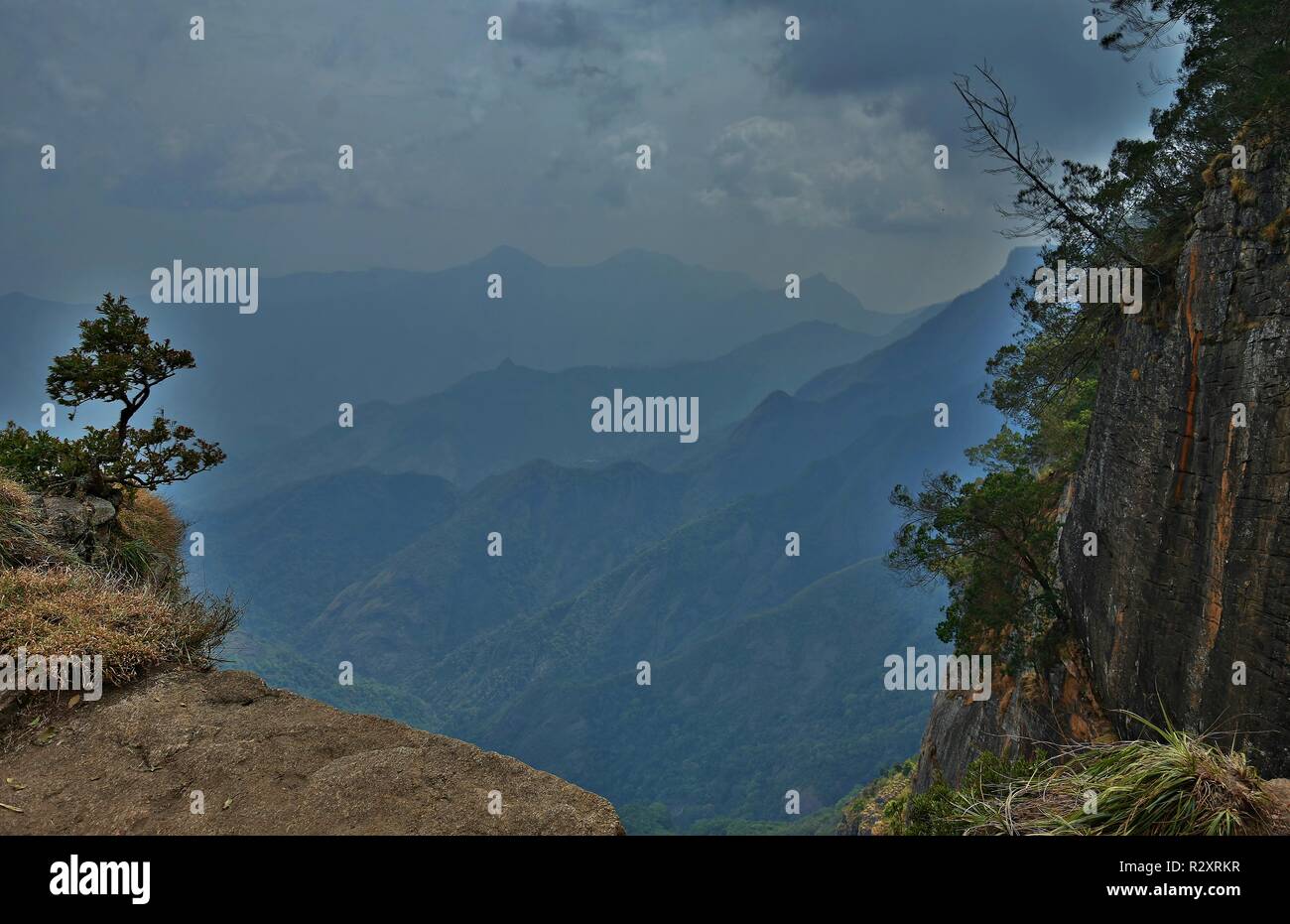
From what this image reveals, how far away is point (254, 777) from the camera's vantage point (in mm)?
6312

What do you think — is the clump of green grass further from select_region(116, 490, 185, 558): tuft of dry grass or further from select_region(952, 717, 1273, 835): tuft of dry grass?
select_region(116, 490, 185, 558): tuft of dry grass

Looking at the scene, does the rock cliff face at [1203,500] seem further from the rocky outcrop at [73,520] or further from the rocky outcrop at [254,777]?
the rocky outcrop at [73,520]

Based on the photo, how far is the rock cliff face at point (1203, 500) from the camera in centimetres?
1160

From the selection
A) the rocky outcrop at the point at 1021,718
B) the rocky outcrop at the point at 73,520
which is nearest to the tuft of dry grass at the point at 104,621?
the rocky outcrop at the point at 73,520

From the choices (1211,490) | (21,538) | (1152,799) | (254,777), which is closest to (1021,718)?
(1211,490)

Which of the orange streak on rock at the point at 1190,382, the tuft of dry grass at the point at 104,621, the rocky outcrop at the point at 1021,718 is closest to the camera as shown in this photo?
the tuft of dry grass at the point at 104,621

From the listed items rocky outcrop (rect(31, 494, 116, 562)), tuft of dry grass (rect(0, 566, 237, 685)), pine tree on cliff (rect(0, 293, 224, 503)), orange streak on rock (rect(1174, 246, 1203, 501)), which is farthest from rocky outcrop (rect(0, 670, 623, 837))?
orange streak on rock (rect(1174, 246, 1203, 501))

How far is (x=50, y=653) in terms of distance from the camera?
730 cm

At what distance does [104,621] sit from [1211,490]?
15617 mm

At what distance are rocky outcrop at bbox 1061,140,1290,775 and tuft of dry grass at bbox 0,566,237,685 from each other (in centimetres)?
1215

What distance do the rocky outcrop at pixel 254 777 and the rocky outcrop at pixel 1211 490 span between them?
9193 millimetres

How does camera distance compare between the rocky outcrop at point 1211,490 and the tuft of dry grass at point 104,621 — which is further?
the rocky outcrop at point 1211,490
